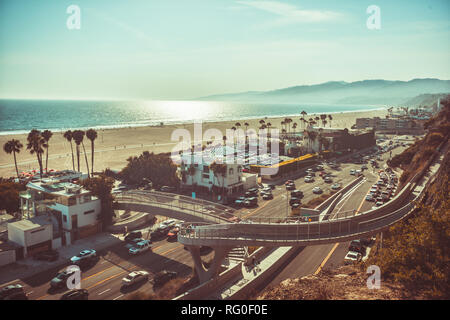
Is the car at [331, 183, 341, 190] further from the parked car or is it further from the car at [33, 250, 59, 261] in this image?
the car at [33, 250, 59, 261]

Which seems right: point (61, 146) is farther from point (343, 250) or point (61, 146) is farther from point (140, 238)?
point (343, 250)

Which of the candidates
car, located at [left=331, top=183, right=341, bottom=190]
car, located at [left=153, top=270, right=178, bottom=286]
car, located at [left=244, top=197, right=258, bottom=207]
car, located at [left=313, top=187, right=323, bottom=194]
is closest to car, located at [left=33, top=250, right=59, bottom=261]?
car, located at [left=153, top=270, right=178, bottom=286]

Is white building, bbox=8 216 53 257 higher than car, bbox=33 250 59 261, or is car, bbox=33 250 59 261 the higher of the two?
white building, bbox=8 216 53 257

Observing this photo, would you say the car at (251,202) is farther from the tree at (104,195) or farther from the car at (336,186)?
the tree at (104,195)

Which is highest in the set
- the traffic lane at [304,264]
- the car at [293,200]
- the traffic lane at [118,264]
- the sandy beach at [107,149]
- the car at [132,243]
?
the sandy beach at [107,149]

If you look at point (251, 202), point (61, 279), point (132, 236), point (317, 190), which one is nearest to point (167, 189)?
point (251, 202)

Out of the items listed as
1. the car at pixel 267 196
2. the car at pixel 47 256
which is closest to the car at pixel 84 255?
the car at pixel 47 256
